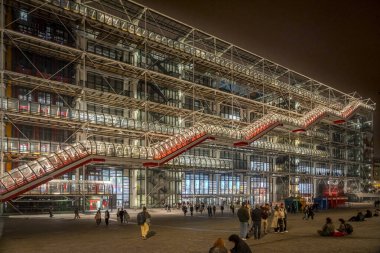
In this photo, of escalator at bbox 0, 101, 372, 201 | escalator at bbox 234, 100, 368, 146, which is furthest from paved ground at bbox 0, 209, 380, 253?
escalator at bbox 234, 100, 368, 146

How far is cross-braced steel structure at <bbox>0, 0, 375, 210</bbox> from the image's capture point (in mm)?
32844

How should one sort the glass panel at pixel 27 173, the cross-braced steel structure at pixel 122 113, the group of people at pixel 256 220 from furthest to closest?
1. the cross-braced steel structure at pixel 122 113
2. the glass panel at pixel 27 173
3. the group of people at pixel 256 220

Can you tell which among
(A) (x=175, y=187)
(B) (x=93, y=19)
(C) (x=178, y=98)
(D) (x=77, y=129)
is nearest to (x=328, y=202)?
(A) (x=175, y=187)

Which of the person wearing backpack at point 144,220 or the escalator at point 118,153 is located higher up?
the escalator at point 118,153

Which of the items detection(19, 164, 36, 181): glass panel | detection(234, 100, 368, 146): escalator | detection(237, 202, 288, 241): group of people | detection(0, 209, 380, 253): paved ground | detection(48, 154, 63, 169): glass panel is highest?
detection(234, 100, 368, 146): escalator

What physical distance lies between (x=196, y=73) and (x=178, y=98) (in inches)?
163

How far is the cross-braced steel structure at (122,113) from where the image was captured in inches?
1293

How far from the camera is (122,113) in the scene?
4544 cm

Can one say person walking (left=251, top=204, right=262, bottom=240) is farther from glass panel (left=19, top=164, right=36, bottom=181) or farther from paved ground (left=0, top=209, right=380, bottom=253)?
glass panel (left=19, top=164, right=36, bottom=181)

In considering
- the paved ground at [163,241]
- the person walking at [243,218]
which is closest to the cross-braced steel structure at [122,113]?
the paved ground at [163,241]

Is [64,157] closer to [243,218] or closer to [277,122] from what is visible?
[243,218]

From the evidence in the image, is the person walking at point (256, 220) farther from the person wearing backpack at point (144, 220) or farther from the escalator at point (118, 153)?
the escalator at point (118, 153)

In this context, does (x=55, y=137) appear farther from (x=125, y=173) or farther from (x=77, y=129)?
(x=125, y=173)

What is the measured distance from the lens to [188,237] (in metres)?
19.4
